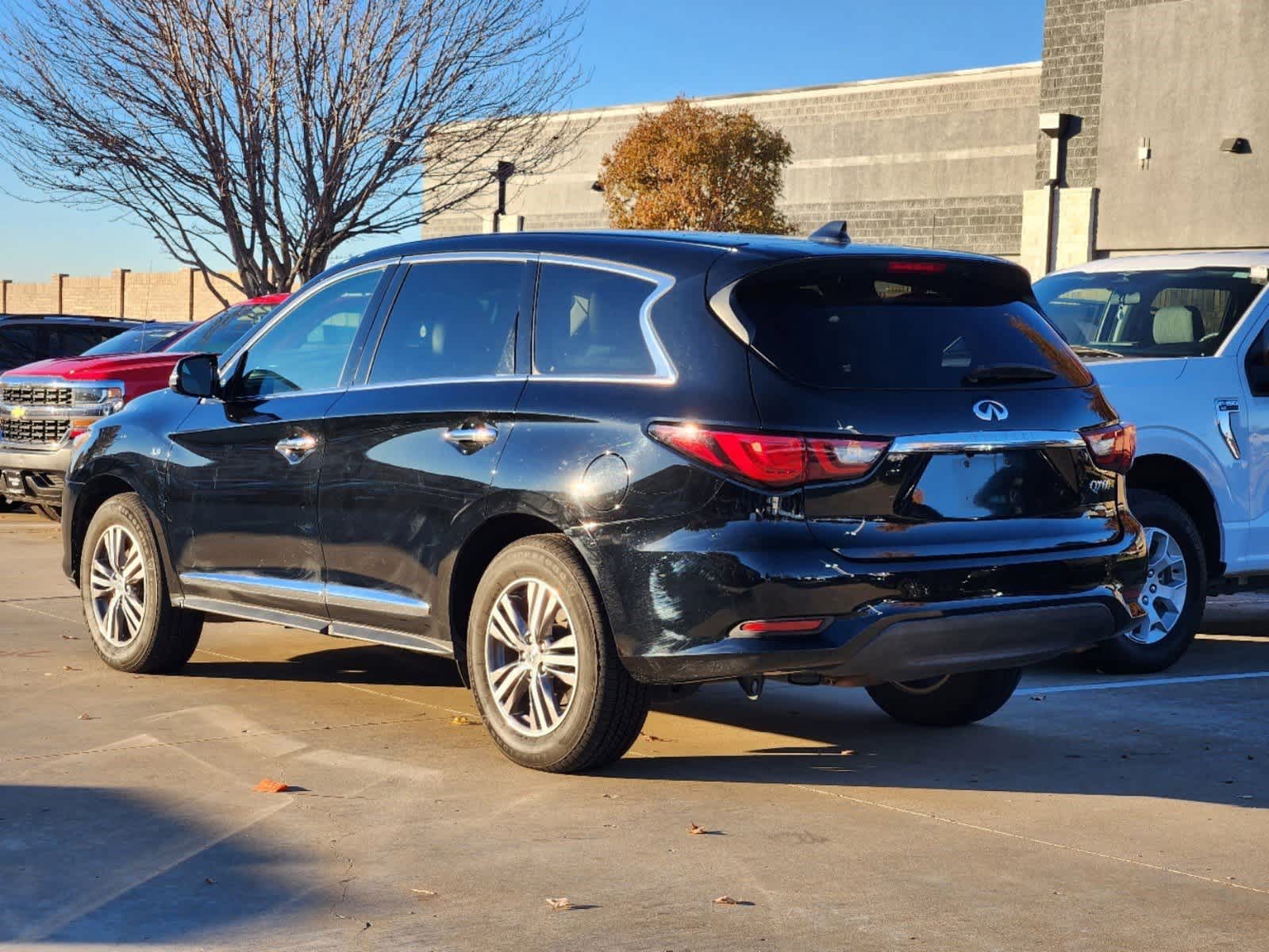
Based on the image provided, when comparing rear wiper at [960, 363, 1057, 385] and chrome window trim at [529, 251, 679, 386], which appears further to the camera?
rear wiper at [960, 363, 1057, 385]

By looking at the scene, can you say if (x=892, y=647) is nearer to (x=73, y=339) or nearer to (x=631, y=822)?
(x=631, y=822)

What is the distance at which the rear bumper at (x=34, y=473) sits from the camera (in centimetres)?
1415

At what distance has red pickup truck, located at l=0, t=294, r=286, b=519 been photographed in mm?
14266

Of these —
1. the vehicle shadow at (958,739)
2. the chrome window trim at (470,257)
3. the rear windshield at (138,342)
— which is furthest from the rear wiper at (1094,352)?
the rear windshield at (138,342)

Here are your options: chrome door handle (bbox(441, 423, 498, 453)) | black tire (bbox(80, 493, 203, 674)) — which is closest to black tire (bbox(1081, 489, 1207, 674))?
chrome door handle (bbox(441, 423, 498, 453))

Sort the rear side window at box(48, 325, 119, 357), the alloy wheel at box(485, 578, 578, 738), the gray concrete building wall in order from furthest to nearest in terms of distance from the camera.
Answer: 1. the gray concrete building wall
2. the rear side window at box(48, 325, 119, 357)
3. the alloy wheel at box(485, 578, 578, 738)

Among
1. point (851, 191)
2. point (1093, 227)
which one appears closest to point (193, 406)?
point (1093, 227)

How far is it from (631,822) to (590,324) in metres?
1.72

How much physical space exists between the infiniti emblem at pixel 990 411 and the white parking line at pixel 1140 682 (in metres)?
2.64

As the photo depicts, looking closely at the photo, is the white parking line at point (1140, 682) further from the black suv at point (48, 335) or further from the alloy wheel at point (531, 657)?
the black suv at point (48, 335)

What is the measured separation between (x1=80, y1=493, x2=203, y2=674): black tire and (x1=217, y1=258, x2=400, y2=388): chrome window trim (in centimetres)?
81

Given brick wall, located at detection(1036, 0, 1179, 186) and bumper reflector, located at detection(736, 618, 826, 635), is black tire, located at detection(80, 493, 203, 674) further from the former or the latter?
brick wall, located at detection(1036, 0, 1179, 186)

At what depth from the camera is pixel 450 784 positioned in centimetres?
600

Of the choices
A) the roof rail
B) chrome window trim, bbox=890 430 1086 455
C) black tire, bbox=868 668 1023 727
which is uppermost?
the roof rail
